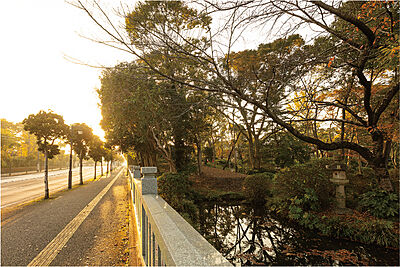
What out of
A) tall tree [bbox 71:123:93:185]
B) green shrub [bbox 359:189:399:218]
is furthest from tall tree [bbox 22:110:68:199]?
green shrub [bbox 359:189:399:218]

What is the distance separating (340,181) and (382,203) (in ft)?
4.46

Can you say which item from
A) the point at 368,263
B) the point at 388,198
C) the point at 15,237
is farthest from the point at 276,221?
the point at 15,237

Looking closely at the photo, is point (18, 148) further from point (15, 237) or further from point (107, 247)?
point (107, 247)

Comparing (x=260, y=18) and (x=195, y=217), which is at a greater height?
(x=260, y=18)

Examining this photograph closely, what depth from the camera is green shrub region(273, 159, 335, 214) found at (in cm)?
784

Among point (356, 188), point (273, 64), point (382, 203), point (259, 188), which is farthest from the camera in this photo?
point (259, 188)

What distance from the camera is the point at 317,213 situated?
7.37m

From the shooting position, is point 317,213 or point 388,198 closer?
point 388,198

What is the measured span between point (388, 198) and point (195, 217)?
7.45 metres

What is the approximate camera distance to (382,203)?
641 centimetres

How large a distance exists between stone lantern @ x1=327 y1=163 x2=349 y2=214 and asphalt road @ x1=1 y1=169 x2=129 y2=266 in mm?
8241

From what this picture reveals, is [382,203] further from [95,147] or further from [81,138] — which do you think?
[95,147]

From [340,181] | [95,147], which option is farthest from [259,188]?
[95,147]

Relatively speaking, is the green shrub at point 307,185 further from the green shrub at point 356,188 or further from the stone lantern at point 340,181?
A: the green shrub at point 356,188
